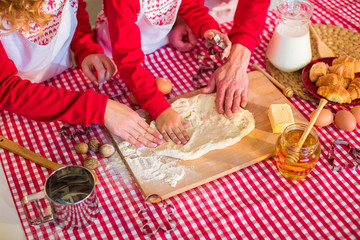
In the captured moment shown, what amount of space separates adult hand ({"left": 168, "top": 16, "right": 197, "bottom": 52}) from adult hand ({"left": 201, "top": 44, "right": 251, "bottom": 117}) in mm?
199

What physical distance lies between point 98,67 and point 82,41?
15cm

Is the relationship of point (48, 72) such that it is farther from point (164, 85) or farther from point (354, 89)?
point (354, 89)

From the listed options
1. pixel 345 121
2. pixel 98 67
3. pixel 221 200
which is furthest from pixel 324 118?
pixel 98 67

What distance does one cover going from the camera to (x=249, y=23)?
1.56 meters

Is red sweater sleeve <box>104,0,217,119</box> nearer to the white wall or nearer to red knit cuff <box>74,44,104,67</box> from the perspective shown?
A: red knit cuff <box>74,44,104,67</box>

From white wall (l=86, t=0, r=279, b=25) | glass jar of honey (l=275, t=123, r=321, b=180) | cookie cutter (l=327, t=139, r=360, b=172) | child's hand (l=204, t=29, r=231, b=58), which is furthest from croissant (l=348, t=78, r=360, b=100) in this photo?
white wall (l=86, t=0, r=279, b=25)

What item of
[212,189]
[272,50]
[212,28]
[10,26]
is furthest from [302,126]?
[10,26]

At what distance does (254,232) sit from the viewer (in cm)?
109

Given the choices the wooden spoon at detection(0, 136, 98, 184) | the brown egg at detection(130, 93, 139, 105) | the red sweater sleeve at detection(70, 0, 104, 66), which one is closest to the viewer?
the wooden spoon at detection(0, 136, 98, 184)

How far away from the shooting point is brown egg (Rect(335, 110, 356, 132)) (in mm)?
1322

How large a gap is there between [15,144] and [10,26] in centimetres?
38

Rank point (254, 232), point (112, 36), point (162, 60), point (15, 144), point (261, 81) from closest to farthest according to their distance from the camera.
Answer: point (254, 232)
point (15, 144)
point (112, 36)
point (261, 81)
point (162, 60)

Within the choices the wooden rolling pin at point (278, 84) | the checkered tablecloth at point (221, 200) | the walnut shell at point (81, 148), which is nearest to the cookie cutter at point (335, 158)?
the checkered tablecloth at point (221, 200)

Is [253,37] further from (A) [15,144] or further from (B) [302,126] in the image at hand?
(A) [15,144]
